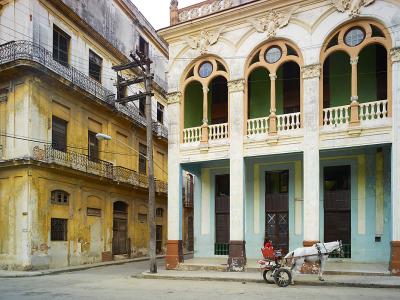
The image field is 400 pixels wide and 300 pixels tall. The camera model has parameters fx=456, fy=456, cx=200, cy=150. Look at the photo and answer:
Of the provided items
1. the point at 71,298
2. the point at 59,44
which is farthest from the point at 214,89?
the point at 71,298

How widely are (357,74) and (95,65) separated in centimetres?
1533

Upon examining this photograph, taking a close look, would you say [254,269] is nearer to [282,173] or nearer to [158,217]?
[282,173]

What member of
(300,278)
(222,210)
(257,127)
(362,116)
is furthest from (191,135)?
(300,278)

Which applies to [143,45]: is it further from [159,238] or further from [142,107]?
[159,238]

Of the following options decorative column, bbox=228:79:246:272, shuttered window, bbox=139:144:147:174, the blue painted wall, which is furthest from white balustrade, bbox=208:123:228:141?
shuttered window, bbox=139:144:147:174

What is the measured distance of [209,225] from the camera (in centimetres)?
2114

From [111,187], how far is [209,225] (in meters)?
8.35

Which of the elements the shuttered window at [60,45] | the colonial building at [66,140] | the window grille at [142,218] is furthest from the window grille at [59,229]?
the shuttered window at [60,45]

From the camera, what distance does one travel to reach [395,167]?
50.2ft

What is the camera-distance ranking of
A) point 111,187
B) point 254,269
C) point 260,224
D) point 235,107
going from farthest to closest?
point 111,187, point 260,224, point 235,107, point 254,269

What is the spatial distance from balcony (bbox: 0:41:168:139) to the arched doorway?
565 cm

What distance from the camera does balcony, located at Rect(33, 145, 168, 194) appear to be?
69.7 ft

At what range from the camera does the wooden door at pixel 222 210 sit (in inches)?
821

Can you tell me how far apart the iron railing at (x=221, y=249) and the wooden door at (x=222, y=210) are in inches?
5.3
